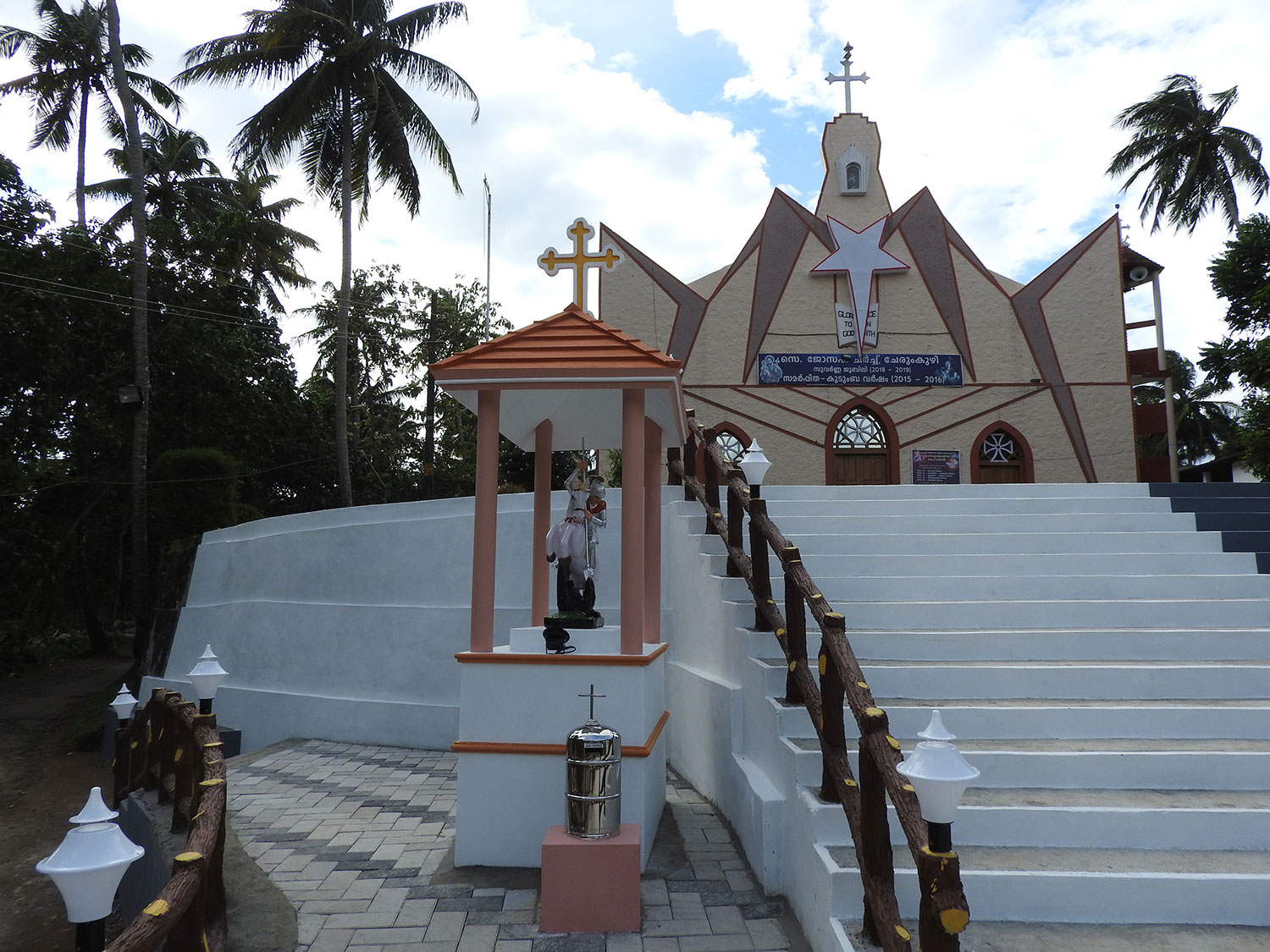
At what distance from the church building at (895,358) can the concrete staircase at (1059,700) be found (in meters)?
6.02

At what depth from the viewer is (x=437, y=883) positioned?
4906mm

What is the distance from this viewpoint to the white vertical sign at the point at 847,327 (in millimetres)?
13883

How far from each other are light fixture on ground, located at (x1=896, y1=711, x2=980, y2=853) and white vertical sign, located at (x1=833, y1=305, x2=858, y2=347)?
1186 cm

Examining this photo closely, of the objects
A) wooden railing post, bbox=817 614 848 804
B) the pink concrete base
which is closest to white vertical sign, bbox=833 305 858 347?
wooden railing post, bbox=817 614 848 804

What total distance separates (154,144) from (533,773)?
24.5 meters

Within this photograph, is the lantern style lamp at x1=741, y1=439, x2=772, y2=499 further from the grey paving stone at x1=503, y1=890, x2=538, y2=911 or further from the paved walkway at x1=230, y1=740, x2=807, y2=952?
the grey paving stone at x1=503, y1=890, x2=538, y2=911

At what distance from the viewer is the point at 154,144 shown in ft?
76.3

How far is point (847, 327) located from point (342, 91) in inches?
445

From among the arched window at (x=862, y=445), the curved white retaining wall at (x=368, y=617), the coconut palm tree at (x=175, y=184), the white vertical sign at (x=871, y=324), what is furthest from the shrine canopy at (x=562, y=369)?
the coconut palm tree at (x=175, y=184)

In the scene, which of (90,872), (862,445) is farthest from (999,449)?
(90,872)

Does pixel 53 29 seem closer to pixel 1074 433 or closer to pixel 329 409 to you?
pixel 329 409

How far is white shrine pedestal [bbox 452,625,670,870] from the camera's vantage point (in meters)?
5.08

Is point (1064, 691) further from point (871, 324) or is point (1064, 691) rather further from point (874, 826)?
point (871, 324)

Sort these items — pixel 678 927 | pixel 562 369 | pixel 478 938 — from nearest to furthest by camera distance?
pixel 478 938
pixel 678 927
pixel 562 369
